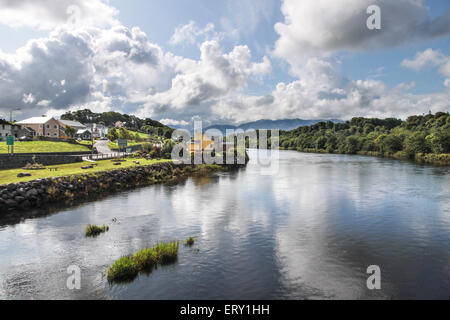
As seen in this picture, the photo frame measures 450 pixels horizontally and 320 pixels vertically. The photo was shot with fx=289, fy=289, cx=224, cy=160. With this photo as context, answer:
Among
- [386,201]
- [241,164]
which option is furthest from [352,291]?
[241,164]

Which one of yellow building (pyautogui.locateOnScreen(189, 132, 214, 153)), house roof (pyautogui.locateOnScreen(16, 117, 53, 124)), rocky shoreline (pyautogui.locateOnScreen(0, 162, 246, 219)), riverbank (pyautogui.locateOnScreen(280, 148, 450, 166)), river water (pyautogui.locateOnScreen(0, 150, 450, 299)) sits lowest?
river water (pyautogui.locateOnScreen(0, 150, 450, 299))

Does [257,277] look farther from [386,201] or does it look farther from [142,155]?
[142,155]

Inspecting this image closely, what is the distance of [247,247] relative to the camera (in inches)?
798

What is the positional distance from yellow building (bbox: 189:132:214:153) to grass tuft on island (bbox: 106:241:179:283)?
217ft

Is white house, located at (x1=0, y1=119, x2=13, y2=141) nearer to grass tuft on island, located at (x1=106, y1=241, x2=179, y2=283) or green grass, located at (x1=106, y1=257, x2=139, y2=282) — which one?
grass tuft on island, located at (x1=106, y1=241, x2=179, y2=283)

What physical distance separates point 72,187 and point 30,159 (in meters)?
14.1

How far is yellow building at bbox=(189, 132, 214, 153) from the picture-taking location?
86.7 m

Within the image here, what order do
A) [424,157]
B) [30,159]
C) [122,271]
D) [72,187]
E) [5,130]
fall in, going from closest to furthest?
[122,271] → [72,187] → [30,159] → [5,130] → [424,157]

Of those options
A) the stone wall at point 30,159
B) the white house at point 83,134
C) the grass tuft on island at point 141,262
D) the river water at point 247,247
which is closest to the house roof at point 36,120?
the white house at point 83,134

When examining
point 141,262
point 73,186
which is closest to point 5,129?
point 73,186

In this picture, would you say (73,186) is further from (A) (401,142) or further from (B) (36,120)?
(A) (401,142)

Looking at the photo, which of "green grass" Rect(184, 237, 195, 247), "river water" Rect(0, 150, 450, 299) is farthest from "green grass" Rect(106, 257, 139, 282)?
"green grass" Rect(184, 237, 195, 247)

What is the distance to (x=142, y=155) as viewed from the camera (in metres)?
74.2
